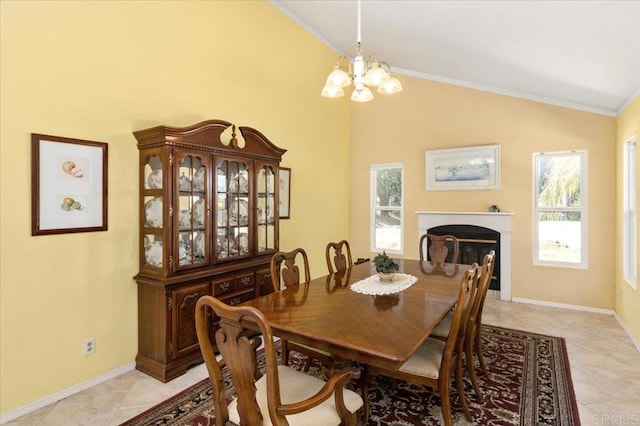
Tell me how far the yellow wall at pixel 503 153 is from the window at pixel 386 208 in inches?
5.1

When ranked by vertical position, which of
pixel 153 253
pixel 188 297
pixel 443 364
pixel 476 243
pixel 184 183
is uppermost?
pixel 184 183

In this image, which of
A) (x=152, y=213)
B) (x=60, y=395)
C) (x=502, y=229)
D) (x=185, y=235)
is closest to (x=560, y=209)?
(x=502, y=229)

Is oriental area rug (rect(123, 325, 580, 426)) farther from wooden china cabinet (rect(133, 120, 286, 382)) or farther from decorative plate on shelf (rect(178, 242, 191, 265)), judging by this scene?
decorative plate on shelf (rect(178, 242, 191, 265))

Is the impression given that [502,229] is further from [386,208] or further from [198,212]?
[198,212]

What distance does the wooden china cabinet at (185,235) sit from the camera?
282cm

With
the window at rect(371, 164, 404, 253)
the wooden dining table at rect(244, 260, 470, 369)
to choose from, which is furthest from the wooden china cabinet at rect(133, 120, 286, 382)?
the window at rect(371, 164, 404, 253)

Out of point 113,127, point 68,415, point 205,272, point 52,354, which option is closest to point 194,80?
point 113,127

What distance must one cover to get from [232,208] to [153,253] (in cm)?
83

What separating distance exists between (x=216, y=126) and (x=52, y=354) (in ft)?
7.16

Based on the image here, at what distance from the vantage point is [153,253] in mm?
2977

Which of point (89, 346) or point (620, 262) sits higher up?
point (620, 262)

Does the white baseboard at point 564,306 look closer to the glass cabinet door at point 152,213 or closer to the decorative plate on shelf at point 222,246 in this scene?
the decorative plate on shelf at point 222,246

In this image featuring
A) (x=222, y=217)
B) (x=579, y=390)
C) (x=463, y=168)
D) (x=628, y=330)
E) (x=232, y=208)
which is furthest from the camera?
(x=463, y=168)

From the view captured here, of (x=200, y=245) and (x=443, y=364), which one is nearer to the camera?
(x=443, y=364)
